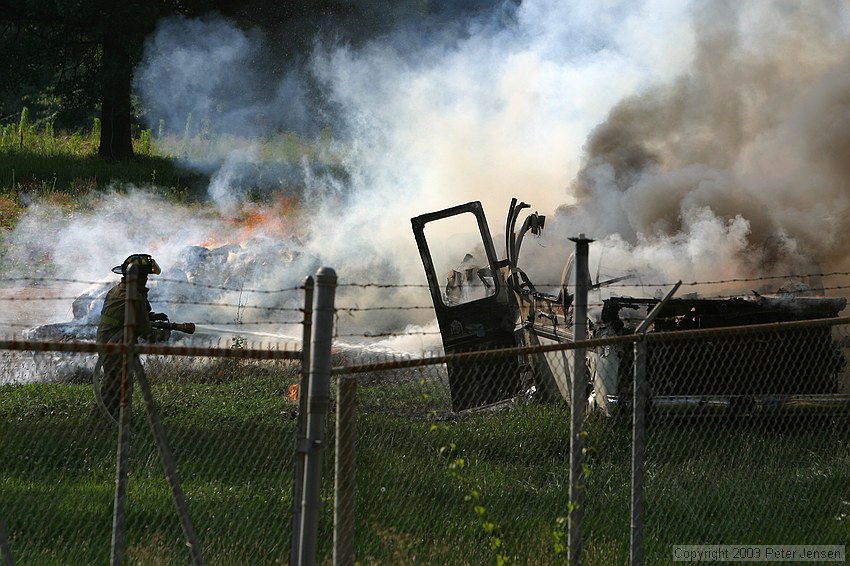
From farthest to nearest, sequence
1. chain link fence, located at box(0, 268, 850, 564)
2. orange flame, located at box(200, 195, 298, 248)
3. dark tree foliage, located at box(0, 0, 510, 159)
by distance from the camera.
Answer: dark tree foliage, located at box(0, 0, 510, 159)
orange flame, located at box(200, 195, 298, 248)
chain link fence, located at box(0, 268, 850, 564)

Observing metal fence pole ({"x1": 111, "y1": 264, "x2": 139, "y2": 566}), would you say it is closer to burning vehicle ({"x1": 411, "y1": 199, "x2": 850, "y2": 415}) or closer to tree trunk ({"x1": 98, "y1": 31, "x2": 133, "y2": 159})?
burning vehicle ({"x1": 411, "y1": 199, "x2": 850, "y2": 415})

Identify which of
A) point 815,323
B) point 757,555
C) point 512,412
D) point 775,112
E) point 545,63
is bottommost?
point 757,555

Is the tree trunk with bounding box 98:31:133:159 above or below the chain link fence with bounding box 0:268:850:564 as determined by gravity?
above

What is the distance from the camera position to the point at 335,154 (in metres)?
26.1

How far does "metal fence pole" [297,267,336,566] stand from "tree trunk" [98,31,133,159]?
20.5 m

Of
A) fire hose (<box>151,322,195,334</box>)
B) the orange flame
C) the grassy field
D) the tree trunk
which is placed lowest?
the grassy field

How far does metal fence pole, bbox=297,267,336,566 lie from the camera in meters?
3.94

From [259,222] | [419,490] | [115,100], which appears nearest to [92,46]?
[115,100]

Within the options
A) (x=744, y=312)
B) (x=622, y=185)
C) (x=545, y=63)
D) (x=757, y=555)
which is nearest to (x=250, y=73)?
(x=545, y=63)

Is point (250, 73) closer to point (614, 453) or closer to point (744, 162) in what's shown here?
point (744, 162)

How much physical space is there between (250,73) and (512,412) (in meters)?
21.1

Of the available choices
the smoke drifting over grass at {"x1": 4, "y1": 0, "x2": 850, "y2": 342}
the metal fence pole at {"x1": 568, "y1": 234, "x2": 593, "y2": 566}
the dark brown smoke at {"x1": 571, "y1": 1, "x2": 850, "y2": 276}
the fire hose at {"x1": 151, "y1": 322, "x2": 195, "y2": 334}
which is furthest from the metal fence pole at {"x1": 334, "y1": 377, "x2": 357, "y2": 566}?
the dark brown smoke at {"x1": 571, "y1": 1, "x2": 850, "y2": 276}

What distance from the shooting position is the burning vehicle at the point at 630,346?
8.48 meters

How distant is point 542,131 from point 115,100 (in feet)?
30.6
